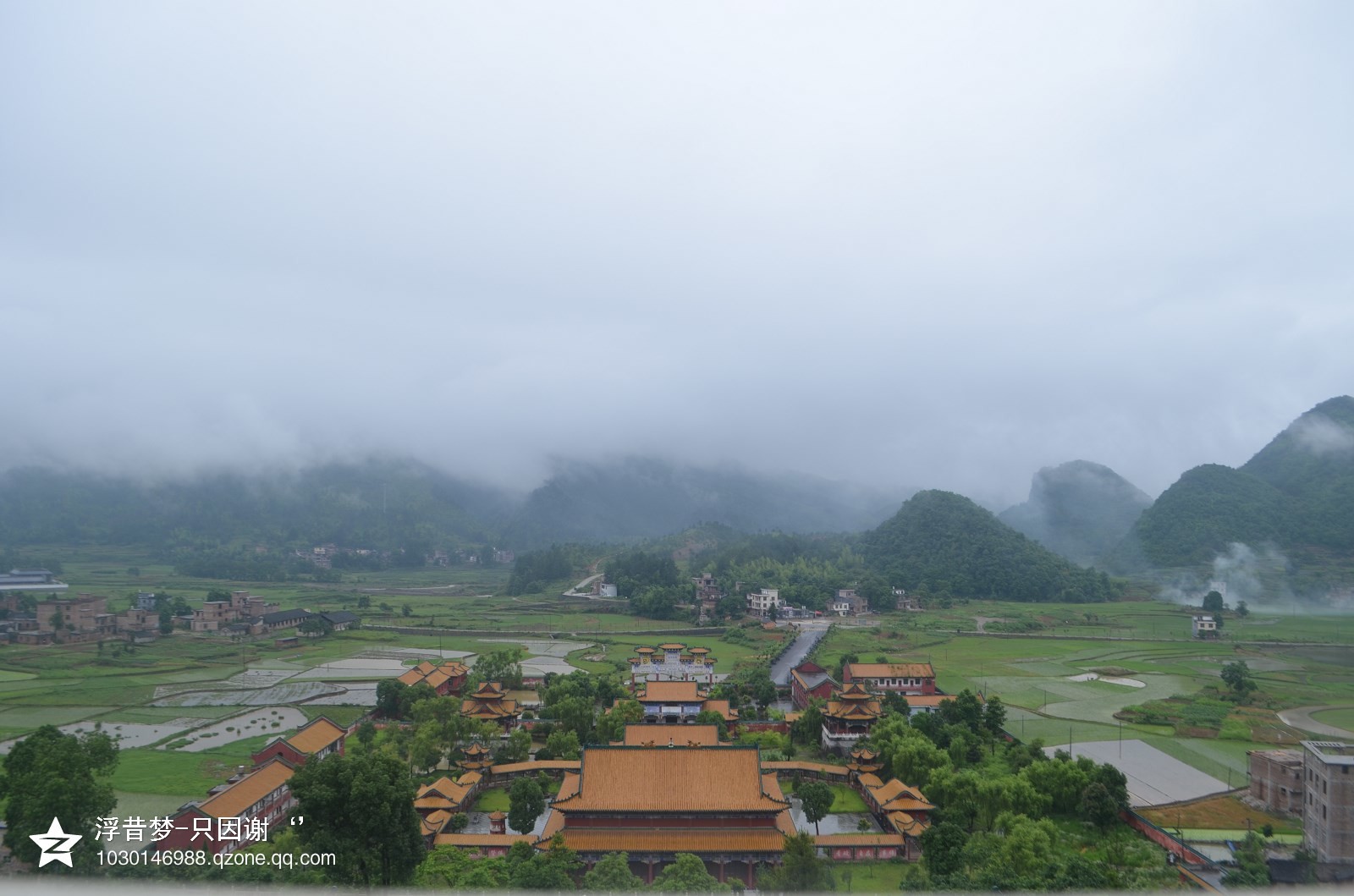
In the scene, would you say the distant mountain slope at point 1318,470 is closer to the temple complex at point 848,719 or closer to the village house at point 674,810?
the temple complex at point 848,719

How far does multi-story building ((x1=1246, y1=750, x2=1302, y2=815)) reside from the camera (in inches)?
580

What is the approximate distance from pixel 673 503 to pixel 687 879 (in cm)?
14550

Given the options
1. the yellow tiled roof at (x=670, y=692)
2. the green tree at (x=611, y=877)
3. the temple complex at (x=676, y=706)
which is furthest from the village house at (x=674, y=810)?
the yellow tiled roof at (x=670, y=692)

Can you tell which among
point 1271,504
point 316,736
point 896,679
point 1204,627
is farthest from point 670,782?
point 1271,504

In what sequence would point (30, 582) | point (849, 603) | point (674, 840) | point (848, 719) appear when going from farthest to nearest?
1. point (30, 582)
2. point (849, 603)
3. point (848, 719)
4. point (674, 840)

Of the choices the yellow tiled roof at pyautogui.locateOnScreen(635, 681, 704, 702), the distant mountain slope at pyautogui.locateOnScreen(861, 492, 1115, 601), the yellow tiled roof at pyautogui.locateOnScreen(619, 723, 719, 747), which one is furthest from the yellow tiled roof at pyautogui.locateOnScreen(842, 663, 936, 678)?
the distant mountain slope at pyautogui.locateOnScreen(861, 492, 1115, 601)

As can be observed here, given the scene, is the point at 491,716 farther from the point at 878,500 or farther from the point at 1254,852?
the point at 878,500

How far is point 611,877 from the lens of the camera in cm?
1055

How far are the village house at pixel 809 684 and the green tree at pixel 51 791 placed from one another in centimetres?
1637

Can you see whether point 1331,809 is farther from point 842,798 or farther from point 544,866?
point 544,866

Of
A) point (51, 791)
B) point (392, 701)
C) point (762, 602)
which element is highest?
point (51, 791)

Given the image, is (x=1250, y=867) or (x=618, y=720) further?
(x=618, y=720)

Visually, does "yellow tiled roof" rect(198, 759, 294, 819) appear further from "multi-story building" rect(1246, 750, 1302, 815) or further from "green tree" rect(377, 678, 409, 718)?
"multi-story building" rect(1246, 750, 1302, 815)

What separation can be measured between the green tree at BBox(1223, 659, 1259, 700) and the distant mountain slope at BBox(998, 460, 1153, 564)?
67.2m
